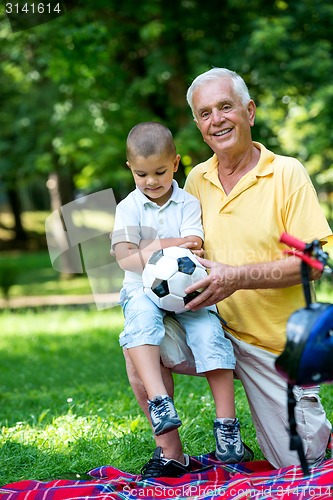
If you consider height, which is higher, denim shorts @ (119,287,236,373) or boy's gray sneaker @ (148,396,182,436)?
denim shorts @ (119,287,236,373)

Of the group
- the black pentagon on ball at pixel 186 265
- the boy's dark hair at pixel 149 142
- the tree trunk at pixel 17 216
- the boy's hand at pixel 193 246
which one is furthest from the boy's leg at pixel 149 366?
the tree trunk at pixel 17 216

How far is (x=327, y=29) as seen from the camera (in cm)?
1132

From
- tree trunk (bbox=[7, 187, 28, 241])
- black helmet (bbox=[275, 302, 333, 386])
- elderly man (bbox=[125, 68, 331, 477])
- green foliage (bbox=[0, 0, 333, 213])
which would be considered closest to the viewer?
black helmet (bbox=[275, 302, 333, 386])

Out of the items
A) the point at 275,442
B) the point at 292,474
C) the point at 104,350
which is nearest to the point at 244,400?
the point at 275,442

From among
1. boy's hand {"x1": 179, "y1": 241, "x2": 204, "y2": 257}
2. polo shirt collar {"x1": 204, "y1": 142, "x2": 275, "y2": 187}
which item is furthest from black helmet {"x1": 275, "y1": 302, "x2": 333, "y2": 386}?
polo shirt collar {"x1": 204, "y1": 142, "x2": 275, "y2": 187}

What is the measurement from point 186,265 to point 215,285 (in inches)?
6.9

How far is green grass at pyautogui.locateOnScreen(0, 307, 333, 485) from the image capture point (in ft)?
13.4

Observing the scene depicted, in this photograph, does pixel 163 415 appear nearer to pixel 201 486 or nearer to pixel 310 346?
pixel 201 486

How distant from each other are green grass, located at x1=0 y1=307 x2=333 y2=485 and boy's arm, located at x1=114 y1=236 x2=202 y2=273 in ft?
3.41

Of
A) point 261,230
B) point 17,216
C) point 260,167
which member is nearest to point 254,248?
point 261,230

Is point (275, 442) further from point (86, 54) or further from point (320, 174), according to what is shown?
point (320, 174)

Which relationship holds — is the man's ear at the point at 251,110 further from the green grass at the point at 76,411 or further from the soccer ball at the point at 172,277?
the green grass at the point at 76,411

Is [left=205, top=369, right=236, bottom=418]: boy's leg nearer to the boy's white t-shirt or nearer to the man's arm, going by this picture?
the man's arm

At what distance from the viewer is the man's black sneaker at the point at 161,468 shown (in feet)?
11.8
